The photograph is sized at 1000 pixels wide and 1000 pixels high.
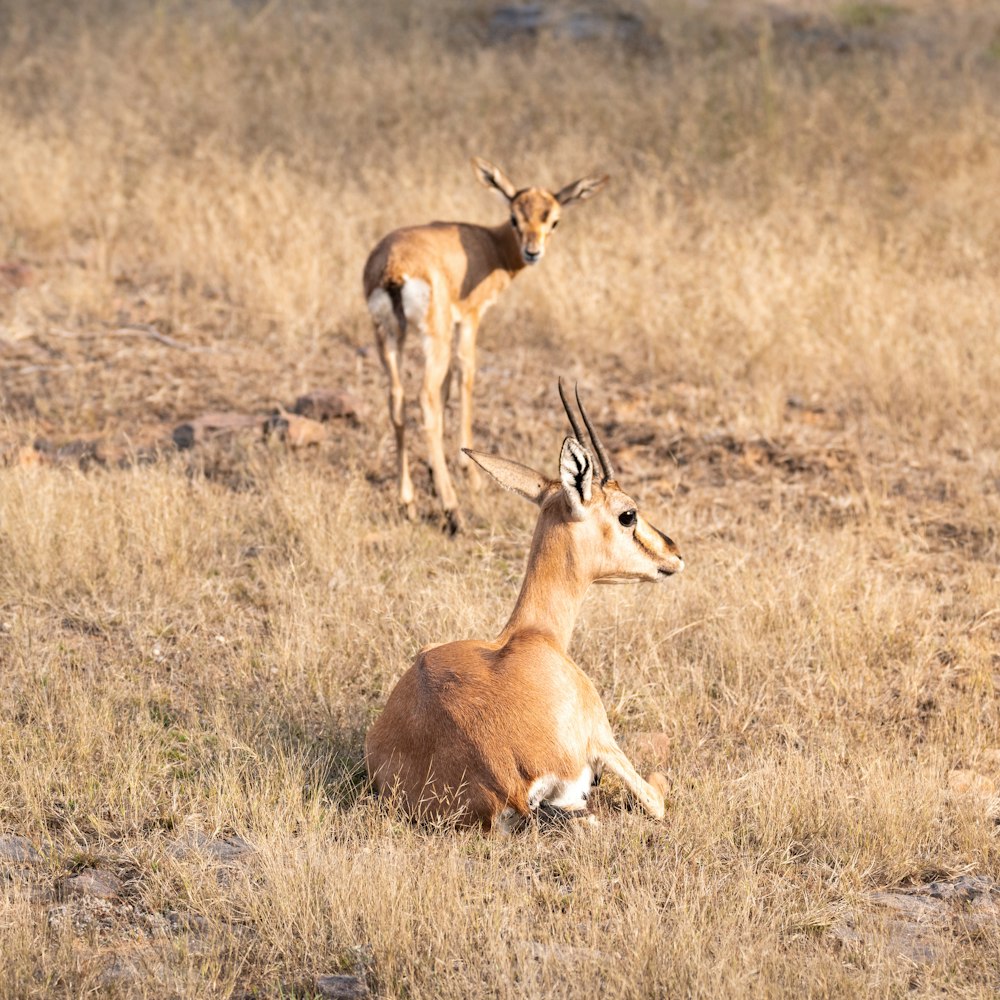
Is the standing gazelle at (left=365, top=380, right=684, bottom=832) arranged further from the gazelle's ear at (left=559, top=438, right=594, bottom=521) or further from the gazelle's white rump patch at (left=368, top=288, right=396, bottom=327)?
the gazelle's white rump patch at (left=368, top=288, right=396, bottom=327)

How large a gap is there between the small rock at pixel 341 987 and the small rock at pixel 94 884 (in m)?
0.86

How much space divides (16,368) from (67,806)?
599 cm

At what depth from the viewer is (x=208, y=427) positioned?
891 centimetres

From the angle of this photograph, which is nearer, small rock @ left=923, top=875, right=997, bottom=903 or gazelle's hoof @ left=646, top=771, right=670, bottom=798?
small rock @ left=923, top=875, right=997, bottom=903

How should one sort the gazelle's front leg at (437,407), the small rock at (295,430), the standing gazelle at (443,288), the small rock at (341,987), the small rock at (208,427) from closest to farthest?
the small rock at (341,987) → the gazelle's front leg at (437,407) → the standing gazelle at (443,288) → the small rock at (295,430) → the small rock at (208,427)

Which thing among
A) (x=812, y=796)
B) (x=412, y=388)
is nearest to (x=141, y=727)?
(x=812, y=796)

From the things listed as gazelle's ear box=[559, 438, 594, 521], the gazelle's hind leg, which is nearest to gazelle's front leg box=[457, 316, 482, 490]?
the gazelle's hind leg

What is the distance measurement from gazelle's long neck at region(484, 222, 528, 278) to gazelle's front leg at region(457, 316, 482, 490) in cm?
56

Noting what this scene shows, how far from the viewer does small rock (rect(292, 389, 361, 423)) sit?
9227 millimetres

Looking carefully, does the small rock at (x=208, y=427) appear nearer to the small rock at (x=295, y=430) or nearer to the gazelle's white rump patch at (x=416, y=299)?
the small rock at (x=295, y=430)

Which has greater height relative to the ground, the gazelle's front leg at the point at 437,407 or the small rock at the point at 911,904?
the gazelle's front leg at the point at 437,407

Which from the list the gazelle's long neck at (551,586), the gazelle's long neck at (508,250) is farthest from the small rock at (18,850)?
the gazelle's long neck at (508,250)

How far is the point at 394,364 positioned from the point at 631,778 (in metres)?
3.99

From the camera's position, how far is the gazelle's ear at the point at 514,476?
501cm
